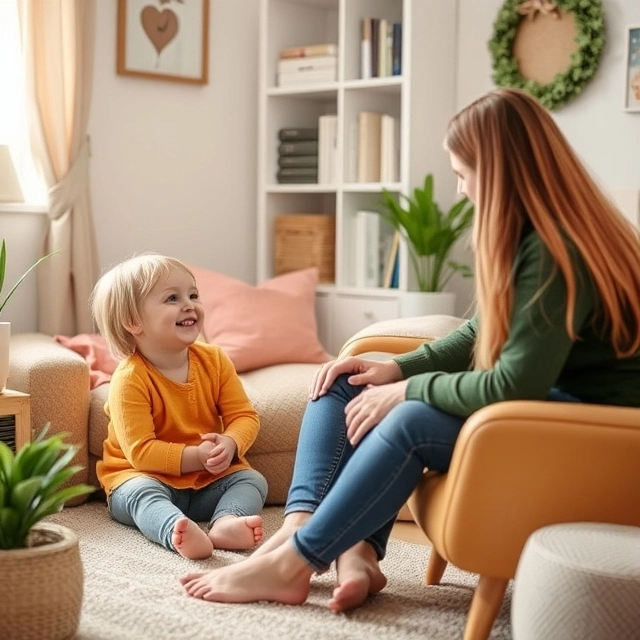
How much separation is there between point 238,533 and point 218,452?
0.84 ft

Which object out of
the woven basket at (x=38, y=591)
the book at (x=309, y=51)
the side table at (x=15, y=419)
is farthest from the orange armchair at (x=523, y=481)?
the book at (x=309, y=51)

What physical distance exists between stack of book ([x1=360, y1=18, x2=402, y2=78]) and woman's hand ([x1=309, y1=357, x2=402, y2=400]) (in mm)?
2089

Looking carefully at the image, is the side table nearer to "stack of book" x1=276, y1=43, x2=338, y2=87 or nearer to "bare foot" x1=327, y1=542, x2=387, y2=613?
"bare foot" x1=327, y1=542, x2=387, y2=613

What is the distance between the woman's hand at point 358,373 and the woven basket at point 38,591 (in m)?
0.64

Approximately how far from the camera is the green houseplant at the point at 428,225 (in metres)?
4.03

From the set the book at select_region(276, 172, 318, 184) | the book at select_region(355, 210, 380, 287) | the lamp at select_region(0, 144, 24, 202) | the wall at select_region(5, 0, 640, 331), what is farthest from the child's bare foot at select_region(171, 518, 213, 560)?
the book at select_region(276, 172, 318, 184)

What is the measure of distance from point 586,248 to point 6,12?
2.69m

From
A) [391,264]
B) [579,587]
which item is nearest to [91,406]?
[391,264]

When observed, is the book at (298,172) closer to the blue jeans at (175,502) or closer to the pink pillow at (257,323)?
the pink pillow at (257,323)

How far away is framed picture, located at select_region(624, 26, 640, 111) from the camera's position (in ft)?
12.8

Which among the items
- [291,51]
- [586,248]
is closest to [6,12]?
[291,51]

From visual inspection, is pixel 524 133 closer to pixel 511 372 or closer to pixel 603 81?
pixel 511 372

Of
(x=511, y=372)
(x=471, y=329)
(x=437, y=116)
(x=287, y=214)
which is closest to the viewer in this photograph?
(x=511, y=372)

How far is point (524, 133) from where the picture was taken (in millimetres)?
2061
